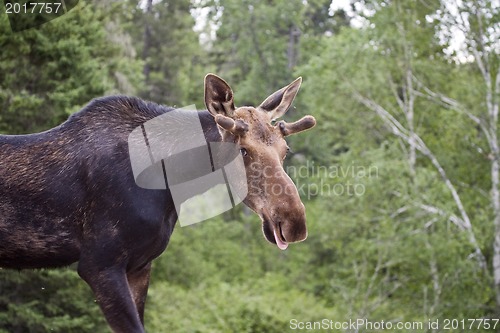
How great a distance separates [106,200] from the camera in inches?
181

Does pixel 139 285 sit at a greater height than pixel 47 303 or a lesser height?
greater

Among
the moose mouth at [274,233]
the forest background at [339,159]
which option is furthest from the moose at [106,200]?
the forest background at [339,159]

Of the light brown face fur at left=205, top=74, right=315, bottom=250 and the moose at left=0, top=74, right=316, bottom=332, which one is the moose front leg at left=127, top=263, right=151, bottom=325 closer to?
the moose at left=0, top=74, right=316, bottom=332

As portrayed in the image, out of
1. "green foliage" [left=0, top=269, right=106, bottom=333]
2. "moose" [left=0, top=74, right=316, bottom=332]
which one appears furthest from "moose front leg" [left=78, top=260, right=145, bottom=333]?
"green foliage" [left=0, top=269, right=106, bottom=333]

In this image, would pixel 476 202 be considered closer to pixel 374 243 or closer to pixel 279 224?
pixel 374 243

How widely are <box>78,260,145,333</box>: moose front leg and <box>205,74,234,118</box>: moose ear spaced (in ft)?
3.44

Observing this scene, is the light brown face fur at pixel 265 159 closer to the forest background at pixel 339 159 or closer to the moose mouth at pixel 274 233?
the moose mouth at pixel 274 233

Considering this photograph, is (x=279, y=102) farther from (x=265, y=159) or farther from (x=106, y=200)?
(x=106, y=200)

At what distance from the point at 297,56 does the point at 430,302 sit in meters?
17.9

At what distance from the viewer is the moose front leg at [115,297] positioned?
173 inches

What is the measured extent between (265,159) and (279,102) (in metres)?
0.56

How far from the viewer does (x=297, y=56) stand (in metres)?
35.6

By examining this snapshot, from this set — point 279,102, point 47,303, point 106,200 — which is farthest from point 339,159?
point 106,200

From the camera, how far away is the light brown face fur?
432 cm
